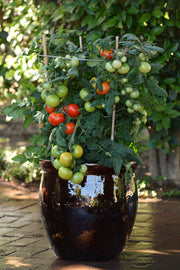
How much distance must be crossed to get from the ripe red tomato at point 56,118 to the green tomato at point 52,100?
52 mm

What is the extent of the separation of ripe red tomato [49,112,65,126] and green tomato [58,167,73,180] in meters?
0.28

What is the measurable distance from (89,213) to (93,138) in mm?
444

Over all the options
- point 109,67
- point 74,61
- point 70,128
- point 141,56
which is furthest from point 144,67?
point 70,128

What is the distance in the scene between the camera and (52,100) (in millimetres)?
2473

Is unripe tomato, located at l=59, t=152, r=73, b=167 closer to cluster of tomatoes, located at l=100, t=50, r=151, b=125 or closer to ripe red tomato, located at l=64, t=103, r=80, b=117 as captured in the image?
ripe red tomato, located at l=64, t=103, r=80, b=117

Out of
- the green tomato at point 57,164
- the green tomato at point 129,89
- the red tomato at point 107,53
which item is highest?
the red tomato at point 107,53

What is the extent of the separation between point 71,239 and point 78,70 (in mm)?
1022

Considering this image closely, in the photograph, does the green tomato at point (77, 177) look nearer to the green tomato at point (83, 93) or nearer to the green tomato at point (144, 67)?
the green tomato at point (83, 93)

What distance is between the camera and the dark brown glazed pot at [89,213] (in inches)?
99.8

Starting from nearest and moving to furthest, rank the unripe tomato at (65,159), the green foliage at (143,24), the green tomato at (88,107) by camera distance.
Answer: the unripe tomato at (65,159) → the green tomato at (88,107) → the green foliage at (143,24)

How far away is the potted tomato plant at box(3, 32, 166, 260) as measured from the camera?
2.44 meters

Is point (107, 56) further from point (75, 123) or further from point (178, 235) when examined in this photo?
point (178, 235)

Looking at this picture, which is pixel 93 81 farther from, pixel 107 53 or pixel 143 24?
pixel 143 24

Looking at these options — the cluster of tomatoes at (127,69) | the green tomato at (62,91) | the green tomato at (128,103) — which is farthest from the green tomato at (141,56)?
the green tomato at (62,91)
